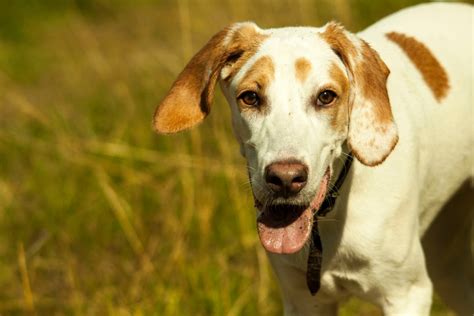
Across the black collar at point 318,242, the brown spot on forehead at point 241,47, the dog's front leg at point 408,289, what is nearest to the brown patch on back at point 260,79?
the brown spot on forehead at point 241,47

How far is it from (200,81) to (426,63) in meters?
0.95

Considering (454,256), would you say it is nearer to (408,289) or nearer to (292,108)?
(408,289)

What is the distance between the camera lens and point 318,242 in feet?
12.6

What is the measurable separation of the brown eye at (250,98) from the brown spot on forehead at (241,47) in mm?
176

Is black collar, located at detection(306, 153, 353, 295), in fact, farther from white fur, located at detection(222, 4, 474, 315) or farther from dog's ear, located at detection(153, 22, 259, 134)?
dog's ear, located at detection(153, 22, 259, 134)

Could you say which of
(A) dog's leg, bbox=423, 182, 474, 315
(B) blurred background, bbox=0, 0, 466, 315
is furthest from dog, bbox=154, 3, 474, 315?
(B) blurred background, bbox=0, 0, 466, 315

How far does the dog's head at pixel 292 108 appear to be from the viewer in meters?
3.38

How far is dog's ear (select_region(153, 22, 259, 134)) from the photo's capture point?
3.73 meters

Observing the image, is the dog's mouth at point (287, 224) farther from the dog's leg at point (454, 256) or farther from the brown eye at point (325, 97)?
the dog's leg at point (454, 256)


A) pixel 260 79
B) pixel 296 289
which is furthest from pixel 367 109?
pixel 296 289

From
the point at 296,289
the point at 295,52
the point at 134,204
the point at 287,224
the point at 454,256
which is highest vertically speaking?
the point at 295,52

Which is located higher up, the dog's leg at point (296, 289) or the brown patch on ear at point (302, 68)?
the brown patch on ear at point (302, 68)

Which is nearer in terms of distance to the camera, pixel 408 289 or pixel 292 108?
pixel 292 108

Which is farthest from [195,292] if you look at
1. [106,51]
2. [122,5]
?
[122,5]
